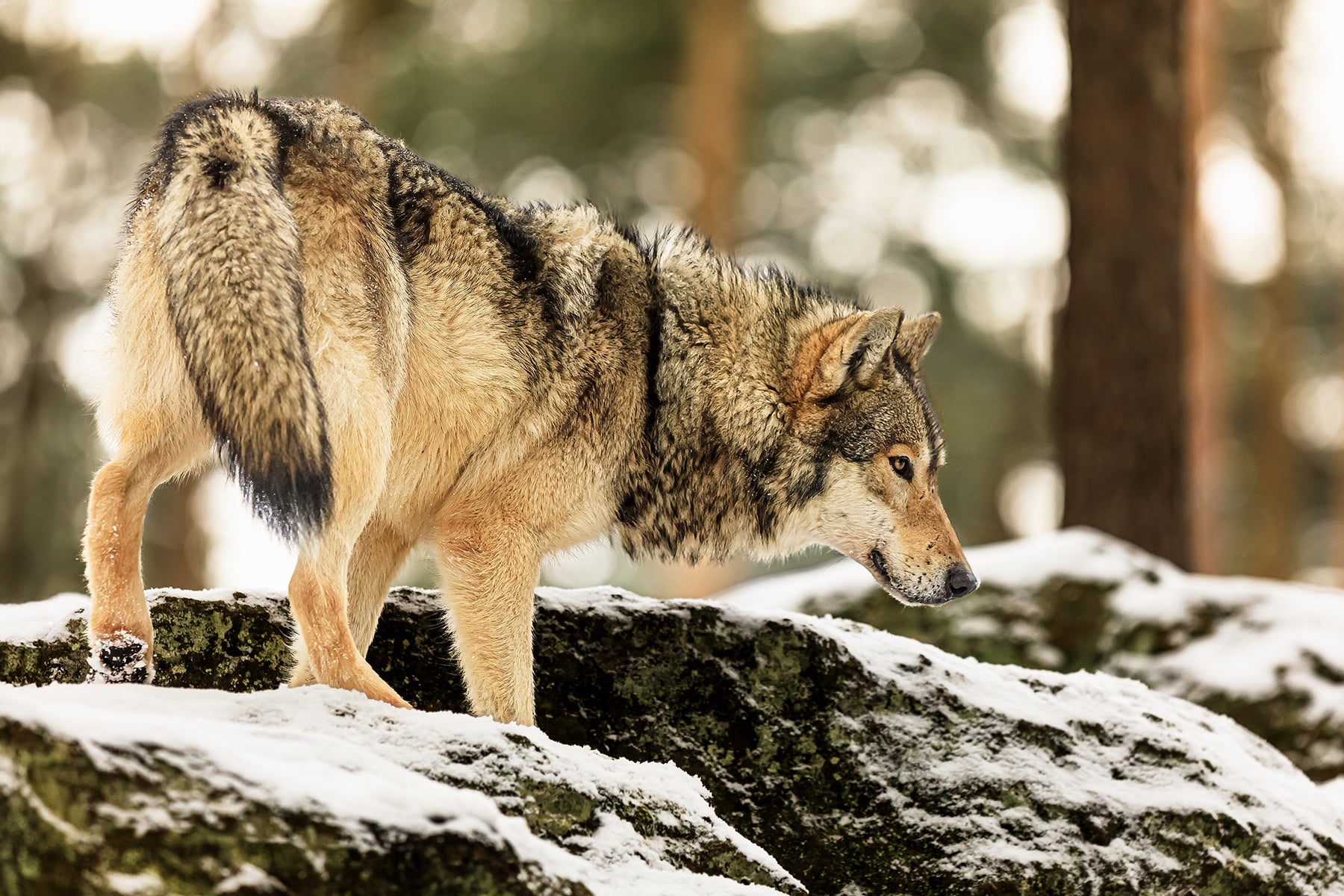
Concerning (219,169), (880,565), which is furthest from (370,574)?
(880,565)

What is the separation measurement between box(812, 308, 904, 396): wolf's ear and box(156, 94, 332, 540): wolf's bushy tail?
6.89 feet

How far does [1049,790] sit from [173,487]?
12.0 meters

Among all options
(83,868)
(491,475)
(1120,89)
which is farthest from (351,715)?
(1120,89)

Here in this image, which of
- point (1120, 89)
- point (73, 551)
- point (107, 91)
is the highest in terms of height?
point (107, 91)

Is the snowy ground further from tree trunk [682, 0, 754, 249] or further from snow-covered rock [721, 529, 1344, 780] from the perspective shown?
tree trunk [682, 0, 754, 249]

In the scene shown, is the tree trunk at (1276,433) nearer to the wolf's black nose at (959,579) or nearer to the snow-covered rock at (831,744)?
the snow-covered rock at (831,744)

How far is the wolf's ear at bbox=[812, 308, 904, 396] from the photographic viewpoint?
4.94 m

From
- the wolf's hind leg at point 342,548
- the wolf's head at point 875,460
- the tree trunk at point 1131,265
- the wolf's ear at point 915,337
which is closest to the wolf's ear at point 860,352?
the wolf's head at point 875,460

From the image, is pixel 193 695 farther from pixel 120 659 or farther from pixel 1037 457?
pixel 1037 457

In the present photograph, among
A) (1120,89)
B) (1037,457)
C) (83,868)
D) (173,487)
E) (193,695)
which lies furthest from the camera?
(1037,457)

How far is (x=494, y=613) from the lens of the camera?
4.27 meters

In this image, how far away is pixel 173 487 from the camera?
14328 millimetres

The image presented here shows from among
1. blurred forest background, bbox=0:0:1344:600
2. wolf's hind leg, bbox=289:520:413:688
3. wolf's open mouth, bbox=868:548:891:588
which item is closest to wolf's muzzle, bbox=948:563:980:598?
wolf's open mouth, bbox=868:548:891:588

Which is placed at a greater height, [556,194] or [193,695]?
[556,194]
